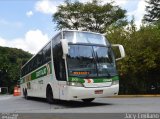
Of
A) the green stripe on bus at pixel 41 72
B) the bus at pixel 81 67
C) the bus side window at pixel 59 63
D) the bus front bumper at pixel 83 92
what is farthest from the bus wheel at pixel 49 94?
the bus front bumper at pixel 83 92

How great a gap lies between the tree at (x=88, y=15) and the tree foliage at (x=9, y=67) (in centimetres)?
1565

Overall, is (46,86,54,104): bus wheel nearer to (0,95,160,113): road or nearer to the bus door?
(0,95,160,113): road

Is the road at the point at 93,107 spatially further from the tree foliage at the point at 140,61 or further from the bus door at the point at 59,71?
the tree foliage at the point at 140,61

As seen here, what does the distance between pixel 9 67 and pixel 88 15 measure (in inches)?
905

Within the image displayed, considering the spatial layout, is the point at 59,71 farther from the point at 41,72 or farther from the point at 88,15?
the point at 88,15

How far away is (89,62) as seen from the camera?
734 inches

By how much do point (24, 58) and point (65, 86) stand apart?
69166 mm

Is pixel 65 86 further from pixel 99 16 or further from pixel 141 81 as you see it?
pixel 99 16

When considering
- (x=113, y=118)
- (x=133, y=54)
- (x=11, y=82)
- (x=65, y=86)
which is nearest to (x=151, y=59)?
(x=133, y=54)

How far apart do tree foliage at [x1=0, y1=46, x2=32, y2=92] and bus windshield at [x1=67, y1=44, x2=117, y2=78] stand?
Answer: 5729 cm

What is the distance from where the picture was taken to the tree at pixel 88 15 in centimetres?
6262

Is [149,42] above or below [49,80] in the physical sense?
above

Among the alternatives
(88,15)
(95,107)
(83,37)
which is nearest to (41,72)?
(83,37)

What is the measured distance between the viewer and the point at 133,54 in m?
34.1
